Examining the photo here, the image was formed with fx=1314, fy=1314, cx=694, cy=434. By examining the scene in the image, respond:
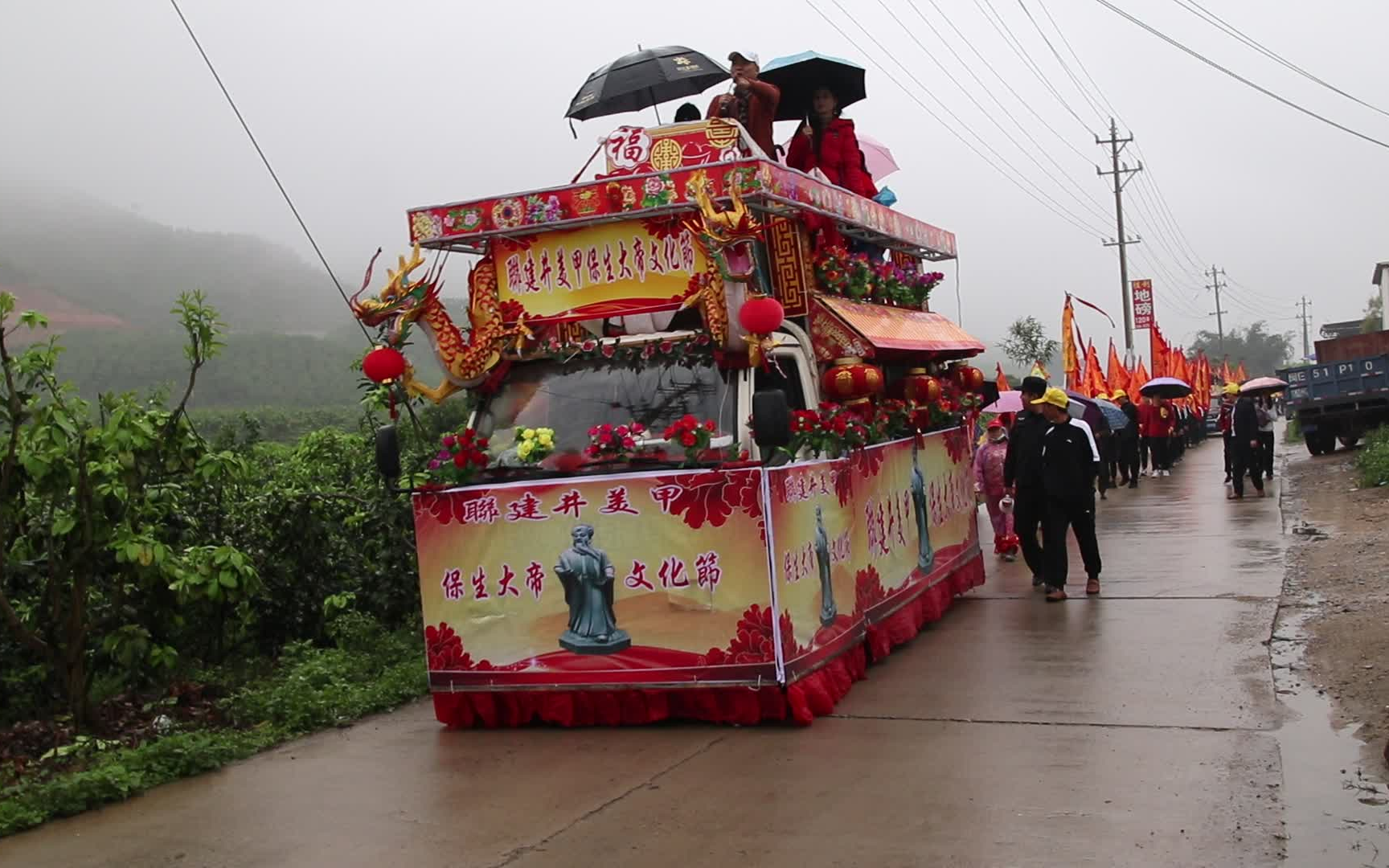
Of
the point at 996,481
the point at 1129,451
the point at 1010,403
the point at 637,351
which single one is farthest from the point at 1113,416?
the point at 637,351

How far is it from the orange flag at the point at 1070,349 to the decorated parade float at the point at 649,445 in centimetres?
2054

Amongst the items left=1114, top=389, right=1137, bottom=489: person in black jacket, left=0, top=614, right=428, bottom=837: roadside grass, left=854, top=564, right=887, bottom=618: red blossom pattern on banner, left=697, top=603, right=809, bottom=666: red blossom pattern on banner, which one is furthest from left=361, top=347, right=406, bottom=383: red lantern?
left=1114, top=389, right=1137, bottom=489: person in black jacket

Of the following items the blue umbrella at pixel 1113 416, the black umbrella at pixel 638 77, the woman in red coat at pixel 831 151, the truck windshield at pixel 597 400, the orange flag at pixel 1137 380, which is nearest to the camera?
the truck windshield at pixel 597 400

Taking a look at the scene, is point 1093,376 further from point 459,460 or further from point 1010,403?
point 459,460

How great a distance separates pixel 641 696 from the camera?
710 centimetres

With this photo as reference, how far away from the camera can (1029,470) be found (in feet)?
36.4

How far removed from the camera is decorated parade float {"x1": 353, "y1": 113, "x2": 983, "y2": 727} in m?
6.91

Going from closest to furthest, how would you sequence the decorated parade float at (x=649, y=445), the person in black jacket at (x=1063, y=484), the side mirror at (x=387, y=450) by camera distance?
the decorated parade float at (x=649, y=445), the side mirror at (x=387, y=450), the person in black jacket at (x=1063, y=484)

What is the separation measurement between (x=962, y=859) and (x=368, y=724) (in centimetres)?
423

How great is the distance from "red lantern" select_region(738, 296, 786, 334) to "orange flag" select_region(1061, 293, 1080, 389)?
72.6 feet

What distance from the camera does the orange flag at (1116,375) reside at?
1275 inches

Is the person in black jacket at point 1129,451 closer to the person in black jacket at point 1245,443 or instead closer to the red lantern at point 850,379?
the person in black jacket at point 1245,443

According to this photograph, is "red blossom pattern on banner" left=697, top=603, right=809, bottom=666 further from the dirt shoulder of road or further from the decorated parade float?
the dirt shoulder of road

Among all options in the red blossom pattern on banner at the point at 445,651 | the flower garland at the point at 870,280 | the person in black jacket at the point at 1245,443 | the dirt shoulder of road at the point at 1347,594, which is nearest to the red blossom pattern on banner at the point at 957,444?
the flower garland at the point at 870,280
